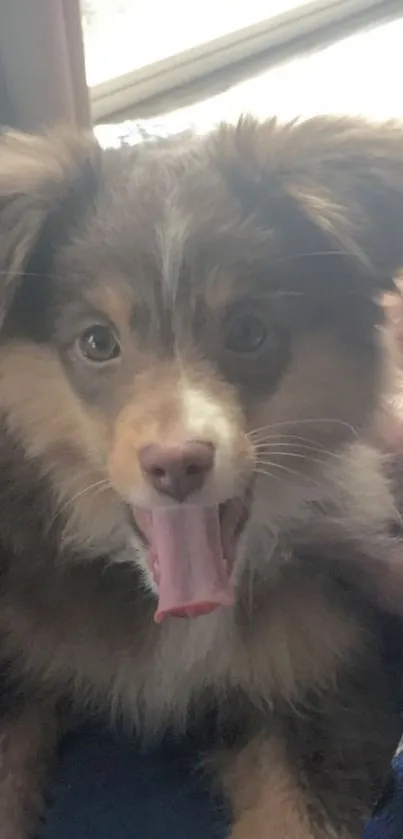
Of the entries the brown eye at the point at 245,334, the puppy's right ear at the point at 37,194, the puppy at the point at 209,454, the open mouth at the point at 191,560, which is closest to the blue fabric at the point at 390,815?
the puppy at the point at 209,454

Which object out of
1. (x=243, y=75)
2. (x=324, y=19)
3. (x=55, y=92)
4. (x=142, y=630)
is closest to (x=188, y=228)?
(x=142, y=630)

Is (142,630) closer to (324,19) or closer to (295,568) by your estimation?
(295,568)

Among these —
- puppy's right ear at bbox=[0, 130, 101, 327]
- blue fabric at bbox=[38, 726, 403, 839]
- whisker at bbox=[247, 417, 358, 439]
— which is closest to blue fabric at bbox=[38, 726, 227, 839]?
blue fabric at bbox=[38, 726, 403, 839]

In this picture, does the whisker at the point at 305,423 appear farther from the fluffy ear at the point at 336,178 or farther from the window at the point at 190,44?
the window at the point at 190,44

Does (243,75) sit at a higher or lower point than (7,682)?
higher

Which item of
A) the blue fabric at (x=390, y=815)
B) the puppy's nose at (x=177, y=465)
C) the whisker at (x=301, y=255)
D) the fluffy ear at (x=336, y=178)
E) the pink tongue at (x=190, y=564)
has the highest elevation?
the fluffy ear at (x=336, y=178)

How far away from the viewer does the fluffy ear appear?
131 centimetres

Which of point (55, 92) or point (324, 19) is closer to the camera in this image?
point (55, 92)

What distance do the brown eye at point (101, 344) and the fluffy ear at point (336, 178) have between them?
8.7 inches

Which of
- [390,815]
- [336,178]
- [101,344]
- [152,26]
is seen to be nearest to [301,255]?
[336,178]

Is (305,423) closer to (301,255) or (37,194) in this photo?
(301,255)

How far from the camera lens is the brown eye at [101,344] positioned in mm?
1367

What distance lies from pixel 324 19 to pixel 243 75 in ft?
1.53

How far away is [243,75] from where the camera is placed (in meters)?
3.52
